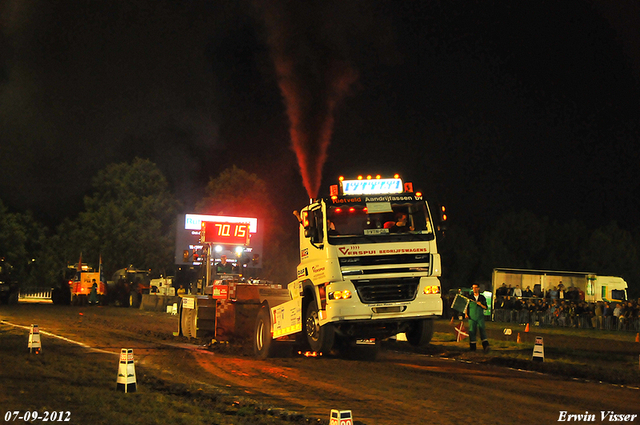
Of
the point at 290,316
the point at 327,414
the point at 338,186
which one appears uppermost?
the point at 338,186

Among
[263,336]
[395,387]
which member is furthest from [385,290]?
[263,336]

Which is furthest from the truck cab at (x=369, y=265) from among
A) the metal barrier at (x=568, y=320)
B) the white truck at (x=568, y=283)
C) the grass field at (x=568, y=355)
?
the white truck at (x=568, y=283)

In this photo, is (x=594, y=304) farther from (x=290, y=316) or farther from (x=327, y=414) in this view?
(x=327, y=414)

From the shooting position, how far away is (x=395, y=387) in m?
11.8

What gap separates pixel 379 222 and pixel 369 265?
3.04ft

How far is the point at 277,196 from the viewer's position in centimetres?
7519

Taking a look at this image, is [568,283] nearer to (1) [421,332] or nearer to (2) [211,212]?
(1) [421,332]

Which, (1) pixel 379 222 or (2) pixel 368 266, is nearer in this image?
(2) pixel 368 266

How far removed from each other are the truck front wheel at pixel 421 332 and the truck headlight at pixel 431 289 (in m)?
0.74

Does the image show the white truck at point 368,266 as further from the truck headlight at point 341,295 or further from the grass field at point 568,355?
the grass field at point 568,355

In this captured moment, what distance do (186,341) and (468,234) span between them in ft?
259

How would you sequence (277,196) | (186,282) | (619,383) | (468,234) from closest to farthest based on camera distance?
(619,383) < (186,282) < (277,196) < (468,234)

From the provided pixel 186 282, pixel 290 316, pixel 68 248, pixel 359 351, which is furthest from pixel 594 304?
pixel 68 248

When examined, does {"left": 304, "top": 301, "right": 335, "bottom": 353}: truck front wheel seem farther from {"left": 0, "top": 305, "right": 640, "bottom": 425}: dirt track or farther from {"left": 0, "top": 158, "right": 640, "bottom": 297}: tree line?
{"left": 0, "top": 158, "right": 640, "bottom": 297}: tree line
